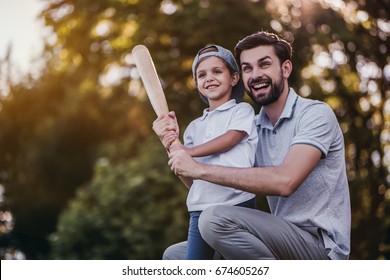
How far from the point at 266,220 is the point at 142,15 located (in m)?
5.26

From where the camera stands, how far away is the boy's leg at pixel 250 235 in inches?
93.5

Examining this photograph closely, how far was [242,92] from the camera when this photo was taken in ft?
9.02

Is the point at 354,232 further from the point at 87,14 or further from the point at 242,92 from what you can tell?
the point at 242,92

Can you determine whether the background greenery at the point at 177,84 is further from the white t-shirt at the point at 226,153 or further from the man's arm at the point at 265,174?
the man's arm at the point at 265,174

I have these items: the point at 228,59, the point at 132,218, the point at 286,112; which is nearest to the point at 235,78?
the point at 228,59

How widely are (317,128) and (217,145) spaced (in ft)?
1.08

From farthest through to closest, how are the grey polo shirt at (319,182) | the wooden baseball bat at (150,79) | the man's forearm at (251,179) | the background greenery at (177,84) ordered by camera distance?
the background greenery at (177,84)
the wooden baseball bat at (150,79)
the grey polo shirt at (319,182)
the man's forearm at (251,179)

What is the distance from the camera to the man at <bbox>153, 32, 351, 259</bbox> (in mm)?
2369

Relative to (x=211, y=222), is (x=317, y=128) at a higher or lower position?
higher

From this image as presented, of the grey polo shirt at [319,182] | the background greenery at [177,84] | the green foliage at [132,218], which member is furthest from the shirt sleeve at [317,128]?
the green foliage at [132,218]

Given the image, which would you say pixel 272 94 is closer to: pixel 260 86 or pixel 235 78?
pixel 260 86

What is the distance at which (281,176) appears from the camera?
2.35m

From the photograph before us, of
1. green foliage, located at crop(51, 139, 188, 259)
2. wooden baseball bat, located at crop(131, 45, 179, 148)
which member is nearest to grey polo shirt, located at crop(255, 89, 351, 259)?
wooden baseball bat, located at crop(131, 45, 179, 148)

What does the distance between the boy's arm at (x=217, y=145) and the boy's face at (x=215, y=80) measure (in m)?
0.18
